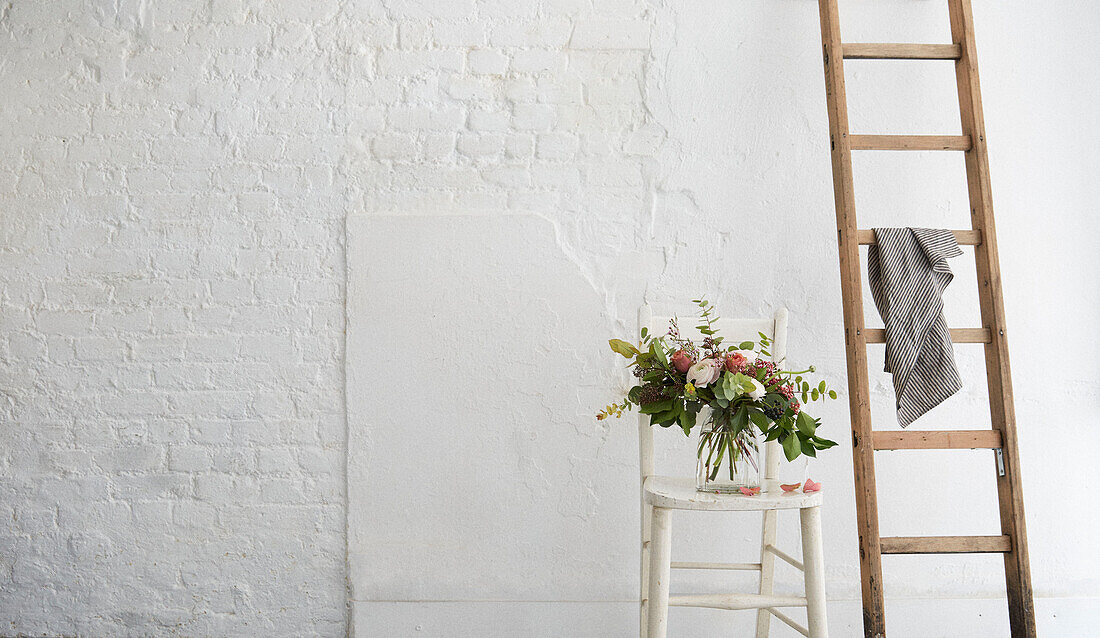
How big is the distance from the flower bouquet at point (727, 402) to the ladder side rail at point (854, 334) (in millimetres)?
249

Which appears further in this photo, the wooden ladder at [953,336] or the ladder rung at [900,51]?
the ladder rung at [900,51]

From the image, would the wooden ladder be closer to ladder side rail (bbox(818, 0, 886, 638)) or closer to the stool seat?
ladder side rail (bbox(818, 0, 886, 638))

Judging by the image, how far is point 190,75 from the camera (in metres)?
2.36

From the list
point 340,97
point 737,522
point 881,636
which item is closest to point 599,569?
point 737,522

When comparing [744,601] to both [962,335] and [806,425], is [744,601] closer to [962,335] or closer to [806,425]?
[806,425]

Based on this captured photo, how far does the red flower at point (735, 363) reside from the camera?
1731 mm

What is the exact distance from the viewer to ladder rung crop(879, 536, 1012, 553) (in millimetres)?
1963

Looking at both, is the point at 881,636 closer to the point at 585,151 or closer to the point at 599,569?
the point at 599,569

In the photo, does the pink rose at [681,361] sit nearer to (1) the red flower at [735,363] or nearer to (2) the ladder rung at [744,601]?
(1) the red flower at [735,363]

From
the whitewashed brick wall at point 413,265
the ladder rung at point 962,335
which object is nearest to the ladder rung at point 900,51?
the whitewashed brick wall at point 413,265

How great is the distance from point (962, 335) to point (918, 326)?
0.45 ft

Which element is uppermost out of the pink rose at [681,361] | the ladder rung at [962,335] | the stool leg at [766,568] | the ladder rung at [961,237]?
the ladder rung at [961,237]

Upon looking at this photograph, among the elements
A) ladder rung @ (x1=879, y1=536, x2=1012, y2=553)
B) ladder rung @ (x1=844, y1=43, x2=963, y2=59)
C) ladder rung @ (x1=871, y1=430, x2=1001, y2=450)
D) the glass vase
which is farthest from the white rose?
ladder rung @ (x1=844, y1=43, x2=963, y2=59)

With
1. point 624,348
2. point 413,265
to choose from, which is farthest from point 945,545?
point 413,265
